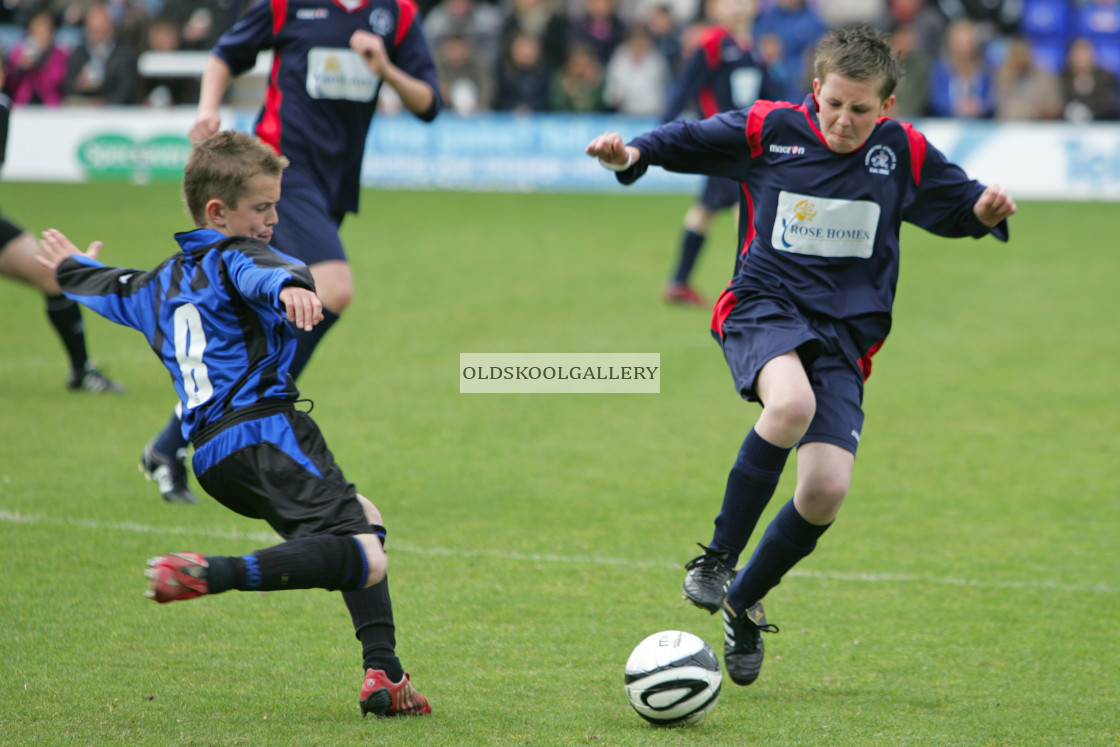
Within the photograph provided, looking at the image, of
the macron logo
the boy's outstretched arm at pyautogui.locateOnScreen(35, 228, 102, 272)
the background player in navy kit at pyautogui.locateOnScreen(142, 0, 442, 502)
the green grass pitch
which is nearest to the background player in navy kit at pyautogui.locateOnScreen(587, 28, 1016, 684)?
the macron logo

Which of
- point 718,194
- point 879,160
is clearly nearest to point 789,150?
point 879,160

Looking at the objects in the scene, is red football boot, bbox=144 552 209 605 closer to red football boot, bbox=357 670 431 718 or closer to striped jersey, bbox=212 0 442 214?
red football boot, bbox=357 670 431 718

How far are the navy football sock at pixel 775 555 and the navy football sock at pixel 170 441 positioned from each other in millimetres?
2463

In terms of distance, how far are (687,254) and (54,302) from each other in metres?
4.84

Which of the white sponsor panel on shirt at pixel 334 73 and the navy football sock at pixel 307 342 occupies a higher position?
the white sponsor panel on shirt at pixel 334 73

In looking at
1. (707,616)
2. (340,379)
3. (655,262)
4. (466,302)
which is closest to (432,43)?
(655,262)

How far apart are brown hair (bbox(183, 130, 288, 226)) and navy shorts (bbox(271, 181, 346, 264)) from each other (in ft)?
5.72

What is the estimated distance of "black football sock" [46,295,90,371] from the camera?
23.1 ft

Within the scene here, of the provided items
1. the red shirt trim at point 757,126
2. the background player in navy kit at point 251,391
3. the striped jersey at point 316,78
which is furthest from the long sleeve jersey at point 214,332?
the striped jersey at point 316,78

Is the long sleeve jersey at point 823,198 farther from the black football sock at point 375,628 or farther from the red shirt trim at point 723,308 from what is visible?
the black football sock at point 375,628

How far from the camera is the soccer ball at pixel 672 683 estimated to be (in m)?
3.42

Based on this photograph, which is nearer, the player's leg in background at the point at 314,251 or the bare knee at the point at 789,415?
the bare knee at the point at 789,415

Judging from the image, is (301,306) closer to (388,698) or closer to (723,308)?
(388,698)

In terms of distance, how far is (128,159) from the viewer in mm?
15953
